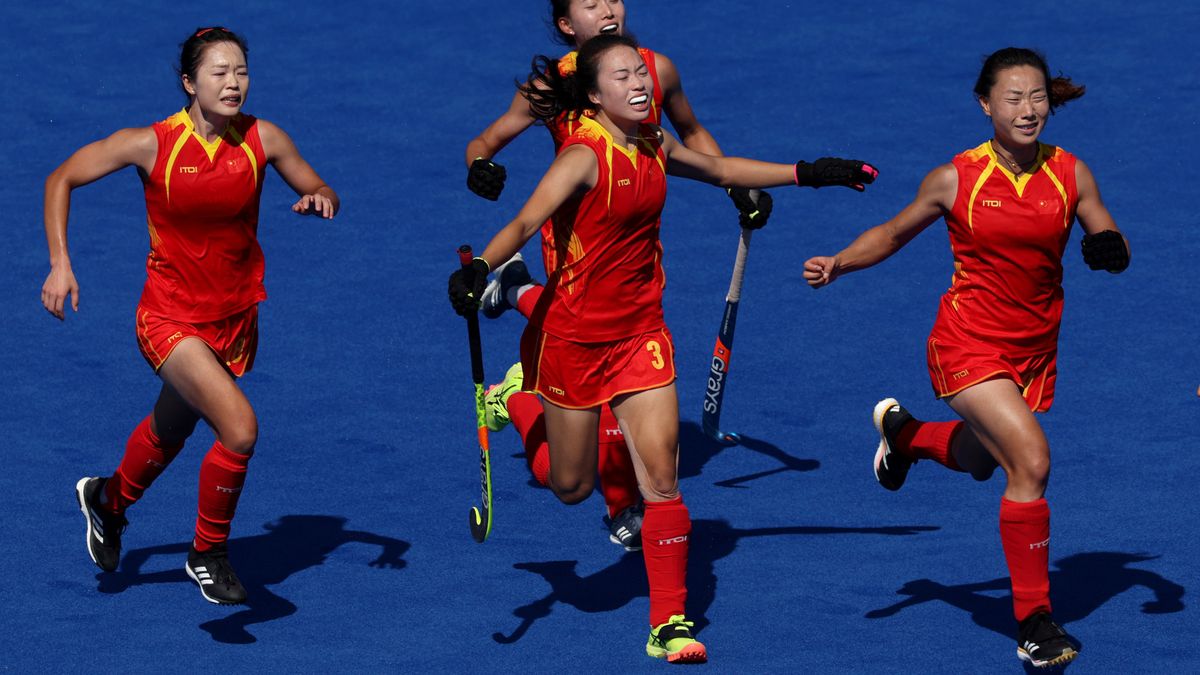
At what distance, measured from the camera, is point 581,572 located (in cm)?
923

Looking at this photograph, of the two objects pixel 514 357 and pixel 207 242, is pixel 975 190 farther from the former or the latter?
pixel 514 357

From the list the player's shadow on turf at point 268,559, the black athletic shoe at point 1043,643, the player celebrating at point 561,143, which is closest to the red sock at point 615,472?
the player celebrating at point 561,143

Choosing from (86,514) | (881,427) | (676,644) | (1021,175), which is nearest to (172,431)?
(86,514)

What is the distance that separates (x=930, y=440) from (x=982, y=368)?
1.02m

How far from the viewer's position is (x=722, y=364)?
412 inches

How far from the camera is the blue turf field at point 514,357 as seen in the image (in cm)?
871

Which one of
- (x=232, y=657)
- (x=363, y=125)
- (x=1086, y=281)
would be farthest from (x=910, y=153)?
(x=232, y=657)

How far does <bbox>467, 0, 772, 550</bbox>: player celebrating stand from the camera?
9352 mm

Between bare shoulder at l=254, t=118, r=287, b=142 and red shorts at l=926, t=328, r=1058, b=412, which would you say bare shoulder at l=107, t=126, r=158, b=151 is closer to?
bare shoulder at l=254, t=118, r=287, b=142

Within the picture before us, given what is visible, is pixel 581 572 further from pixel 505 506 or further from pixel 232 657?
pixel 232 657

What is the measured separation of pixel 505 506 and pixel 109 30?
760 cm

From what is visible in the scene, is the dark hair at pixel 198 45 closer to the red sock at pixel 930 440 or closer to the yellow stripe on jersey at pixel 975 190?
the yellow stripe on jersey at pixel 975 190

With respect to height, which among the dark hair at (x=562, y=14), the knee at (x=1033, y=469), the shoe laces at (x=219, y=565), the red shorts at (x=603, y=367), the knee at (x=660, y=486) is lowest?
the shoe laces at (x=219, y=565)

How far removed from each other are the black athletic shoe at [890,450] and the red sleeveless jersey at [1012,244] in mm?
1188
